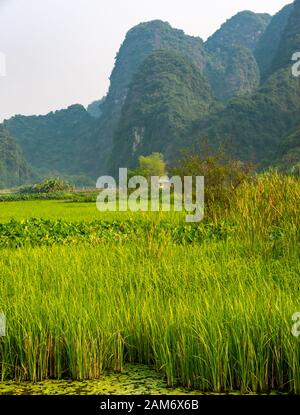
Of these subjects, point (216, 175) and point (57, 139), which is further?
point (57, 139)

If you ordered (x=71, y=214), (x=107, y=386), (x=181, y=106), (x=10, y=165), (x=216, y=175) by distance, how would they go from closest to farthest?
1. (x=107, y=386)
2. (x=216, y=175)
3. (x=71, y=214)
4. (x=181, y=106)
5. (x=10, y=165)

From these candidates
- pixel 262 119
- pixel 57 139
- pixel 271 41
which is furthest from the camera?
pixel 57 139

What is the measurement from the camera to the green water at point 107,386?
349 cm

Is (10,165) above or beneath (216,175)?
above

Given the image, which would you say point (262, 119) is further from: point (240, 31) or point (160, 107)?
point (240, 31)

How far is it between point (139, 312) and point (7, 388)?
1.20 m

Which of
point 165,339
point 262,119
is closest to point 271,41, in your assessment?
point 262,119

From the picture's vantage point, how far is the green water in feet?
11.5

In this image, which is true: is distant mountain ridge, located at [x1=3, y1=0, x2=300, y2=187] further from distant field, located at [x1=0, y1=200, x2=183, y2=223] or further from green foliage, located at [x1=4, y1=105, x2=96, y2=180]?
distant field, located at [x1=0, y1=200, x2=183, y2=223]

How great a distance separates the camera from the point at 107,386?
360cm

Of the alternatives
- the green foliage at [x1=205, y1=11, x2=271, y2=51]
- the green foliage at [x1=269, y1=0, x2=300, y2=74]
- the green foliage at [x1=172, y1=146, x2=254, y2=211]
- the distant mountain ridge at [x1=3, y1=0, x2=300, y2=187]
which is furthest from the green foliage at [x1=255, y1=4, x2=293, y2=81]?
the green foliage at [x1=172, y1=146, x2=254, y2=211]

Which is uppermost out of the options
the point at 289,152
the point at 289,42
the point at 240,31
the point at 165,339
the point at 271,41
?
the point at 240,31

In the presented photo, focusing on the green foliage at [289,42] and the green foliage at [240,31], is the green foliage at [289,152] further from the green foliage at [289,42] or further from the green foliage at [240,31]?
the green foliage at [240,31]
